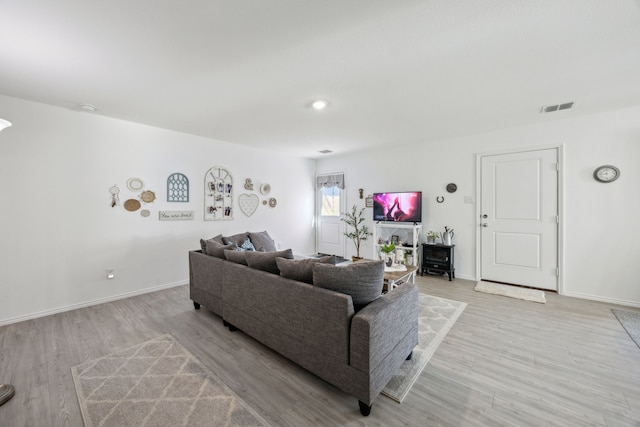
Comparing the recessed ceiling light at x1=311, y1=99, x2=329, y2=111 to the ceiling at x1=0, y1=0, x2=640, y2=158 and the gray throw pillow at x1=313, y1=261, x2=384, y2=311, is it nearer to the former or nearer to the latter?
the ceiling at x1=0, y1=0, x2=640, y2=158

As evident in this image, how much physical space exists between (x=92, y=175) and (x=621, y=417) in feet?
17.7

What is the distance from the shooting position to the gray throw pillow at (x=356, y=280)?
70.6 inches

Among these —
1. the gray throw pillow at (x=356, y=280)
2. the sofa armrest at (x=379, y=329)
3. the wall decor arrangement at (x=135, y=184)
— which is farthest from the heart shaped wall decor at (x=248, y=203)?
the sofa armrest at (x=379, y=329)

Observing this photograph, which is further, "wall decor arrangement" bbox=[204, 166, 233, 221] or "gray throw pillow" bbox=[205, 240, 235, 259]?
"wall decor arrangement" bbox=[204, 166, 233, 221]

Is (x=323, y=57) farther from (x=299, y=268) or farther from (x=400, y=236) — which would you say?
(x=400, y=236)

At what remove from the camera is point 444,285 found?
163 inches

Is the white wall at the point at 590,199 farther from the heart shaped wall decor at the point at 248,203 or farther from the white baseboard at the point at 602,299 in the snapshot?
the heart shaped wall decor at the point at 248,203

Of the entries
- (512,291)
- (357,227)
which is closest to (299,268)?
(512,291)

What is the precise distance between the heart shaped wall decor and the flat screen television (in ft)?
7.97

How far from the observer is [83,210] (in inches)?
129

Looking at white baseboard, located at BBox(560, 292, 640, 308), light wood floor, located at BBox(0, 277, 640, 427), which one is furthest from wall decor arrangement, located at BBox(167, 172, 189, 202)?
white baseboard, located at BBox(560, 292, 640, 308)

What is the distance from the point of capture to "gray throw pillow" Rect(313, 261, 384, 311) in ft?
5.88

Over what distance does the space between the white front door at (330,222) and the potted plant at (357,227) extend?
0.86 ft

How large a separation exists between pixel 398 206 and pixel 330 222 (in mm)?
1918
